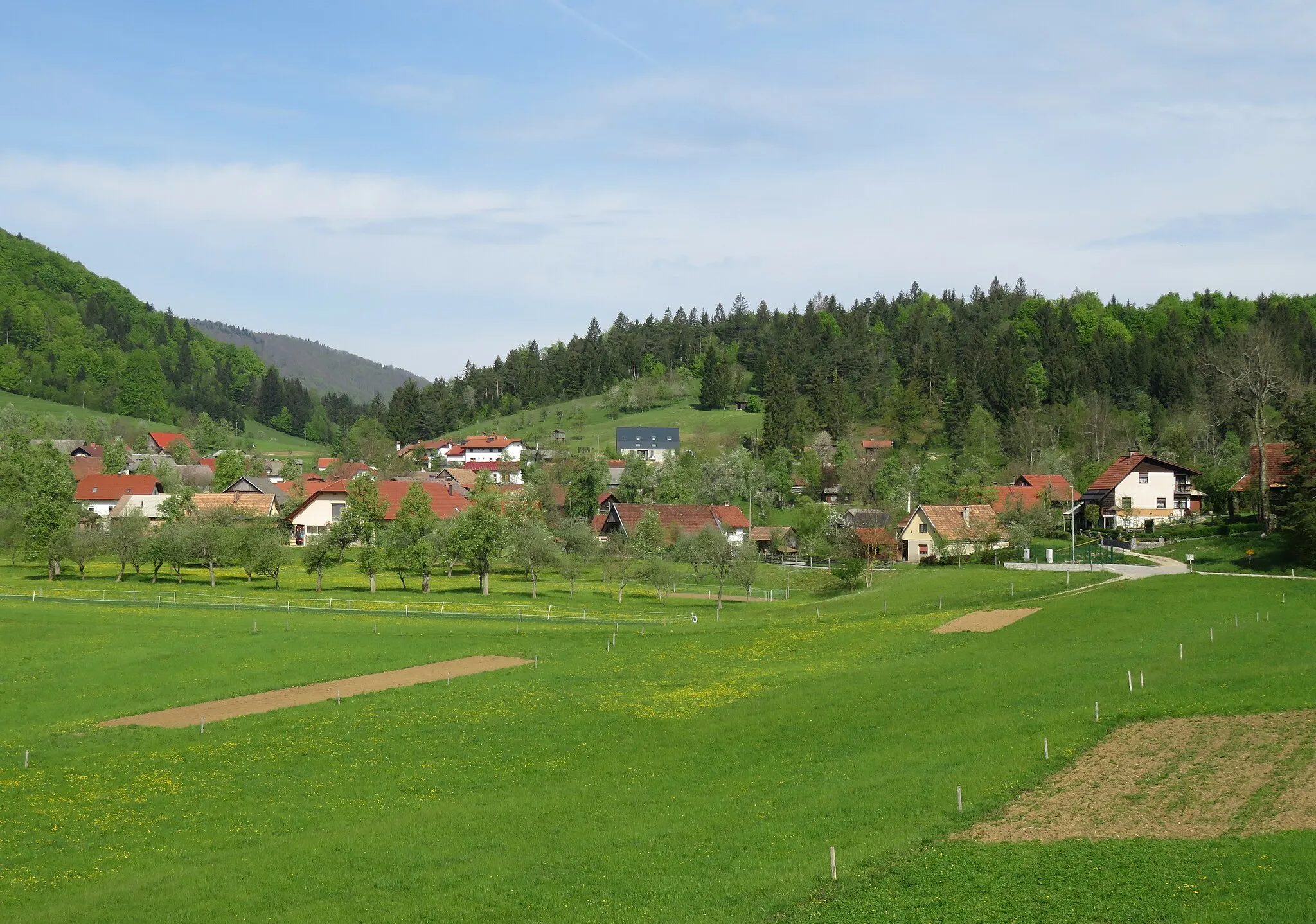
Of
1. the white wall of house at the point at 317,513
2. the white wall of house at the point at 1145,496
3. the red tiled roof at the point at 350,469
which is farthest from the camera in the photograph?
the red tiled roof at the point at 350,469

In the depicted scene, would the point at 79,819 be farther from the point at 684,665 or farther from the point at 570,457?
the point at 570,457

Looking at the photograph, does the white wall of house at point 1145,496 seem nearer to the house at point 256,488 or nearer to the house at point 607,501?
the house at point 607,501

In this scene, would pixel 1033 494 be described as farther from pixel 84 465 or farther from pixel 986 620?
pixel 84 465

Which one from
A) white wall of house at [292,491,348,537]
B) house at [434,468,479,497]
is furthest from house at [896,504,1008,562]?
house at [434,468,479,497]

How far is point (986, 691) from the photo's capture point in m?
38.6

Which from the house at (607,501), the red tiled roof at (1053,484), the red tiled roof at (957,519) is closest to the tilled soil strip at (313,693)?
the red tiled roof at (957,519)

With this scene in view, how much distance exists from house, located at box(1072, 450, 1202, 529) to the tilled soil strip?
249ft

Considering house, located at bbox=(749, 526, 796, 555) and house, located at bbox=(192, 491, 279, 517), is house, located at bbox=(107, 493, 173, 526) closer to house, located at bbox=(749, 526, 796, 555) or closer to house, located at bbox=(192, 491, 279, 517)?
house, located at bbox=(192, 491, 279, 517)

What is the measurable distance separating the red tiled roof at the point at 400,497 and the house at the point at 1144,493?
7211cm

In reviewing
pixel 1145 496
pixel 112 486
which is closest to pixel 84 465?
pixel 112 486

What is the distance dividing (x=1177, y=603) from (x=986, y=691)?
2133 centimetres

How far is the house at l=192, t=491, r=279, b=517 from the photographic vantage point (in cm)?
12519

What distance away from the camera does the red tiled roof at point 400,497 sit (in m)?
126

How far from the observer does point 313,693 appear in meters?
45.8
